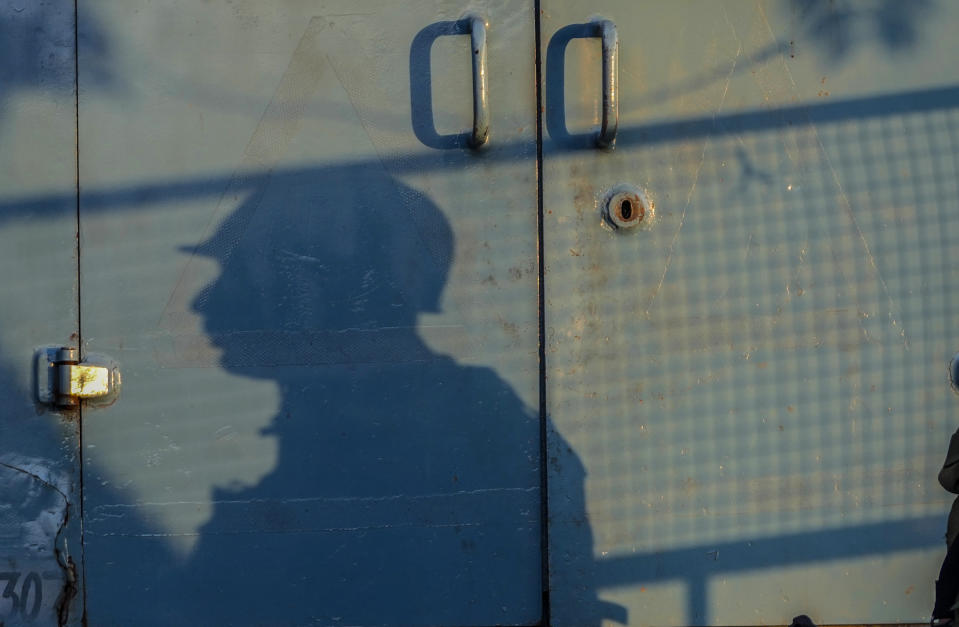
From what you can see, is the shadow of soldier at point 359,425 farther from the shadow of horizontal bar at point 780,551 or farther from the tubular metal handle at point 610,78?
the tubular metal handle at point 610,78

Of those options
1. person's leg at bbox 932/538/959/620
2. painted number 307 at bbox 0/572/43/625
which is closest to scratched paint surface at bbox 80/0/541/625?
painted number 307 at bbox 0/572/43/625

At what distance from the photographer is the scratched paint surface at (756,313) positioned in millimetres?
1880

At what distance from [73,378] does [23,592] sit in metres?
0.44

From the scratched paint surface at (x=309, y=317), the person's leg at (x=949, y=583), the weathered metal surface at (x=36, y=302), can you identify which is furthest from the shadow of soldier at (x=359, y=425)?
the person's leg at (x=949, y=583)

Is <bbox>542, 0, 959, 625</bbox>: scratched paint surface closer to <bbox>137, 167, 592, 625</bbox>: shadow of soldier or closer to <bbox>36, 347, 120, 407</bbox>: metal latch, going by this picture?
<bbox>137, 167, 592, 625</bbox>: shadow of soldier

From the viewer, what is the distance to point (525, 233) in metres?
1.88

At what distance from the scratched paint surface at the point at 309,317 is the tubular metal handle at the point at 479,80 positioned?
5cm

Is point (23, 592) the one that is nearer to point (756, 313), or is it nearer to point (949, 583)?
point (756, 313)

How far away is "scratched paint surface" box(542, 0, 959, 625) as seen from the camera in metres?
1.88

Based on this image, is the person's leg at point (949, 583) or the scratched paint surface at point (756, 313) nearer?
the person's leg at point (949, 583)

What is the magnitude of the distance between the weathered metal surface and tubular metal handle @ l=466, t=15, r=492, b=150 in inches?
31.9

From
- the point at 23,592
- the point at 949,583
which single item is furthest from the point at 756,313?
the point at 23,592

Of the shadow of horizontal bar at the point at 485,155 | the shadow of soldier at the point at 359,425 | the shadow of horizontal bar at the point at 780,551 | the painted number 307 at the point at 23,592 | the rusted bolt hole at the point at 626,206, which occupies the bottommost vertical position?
the painted number 307 at the point at 23,592

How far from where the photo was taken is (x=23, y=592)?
6.02 feet
